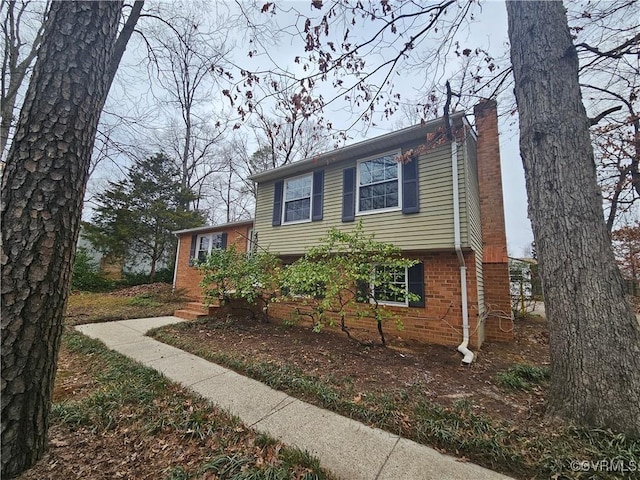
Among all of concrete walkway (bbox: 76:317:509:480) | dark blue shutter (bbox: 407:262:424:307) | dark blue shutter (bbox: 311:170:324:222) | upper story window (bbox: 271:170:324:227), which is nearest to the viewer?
concrete walkway (bbox: 76:317:509:480)

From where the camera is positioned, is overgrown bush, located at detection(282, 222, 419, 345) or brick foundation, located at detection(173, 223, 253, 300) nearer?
overgrown bush, located at detection(282, 222, 419, 345)

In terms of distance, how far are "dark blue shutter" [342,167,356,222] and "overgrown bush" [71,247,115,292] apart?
1331cm

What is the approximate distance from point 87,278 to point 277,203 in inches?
446

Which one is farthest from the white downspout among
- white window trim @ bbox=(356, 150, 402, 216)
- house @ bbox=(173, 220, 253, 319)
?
house @ bbox=(173, 220, 253, 319)

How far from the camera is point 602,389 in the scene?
234 cm

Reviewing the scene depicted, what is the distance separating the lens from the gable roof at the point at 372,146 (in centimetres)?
542

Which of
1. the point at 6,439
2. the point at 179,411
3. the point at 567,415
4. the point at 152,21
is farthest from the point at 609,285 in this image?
the point at 152,21

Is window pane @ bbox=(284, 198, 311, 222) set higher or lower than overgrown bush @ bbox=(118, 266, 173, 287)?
higher

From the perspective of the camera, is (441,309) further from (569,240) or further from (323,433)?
(323,433)

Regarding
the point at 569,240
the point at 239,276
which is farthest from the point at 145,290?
the point at 569,240

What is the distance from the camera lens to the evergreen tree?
13672mm

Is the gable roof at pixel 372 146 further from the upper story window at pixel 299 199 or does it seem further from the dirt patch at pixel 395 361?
the dirt patch at pixel 395 361

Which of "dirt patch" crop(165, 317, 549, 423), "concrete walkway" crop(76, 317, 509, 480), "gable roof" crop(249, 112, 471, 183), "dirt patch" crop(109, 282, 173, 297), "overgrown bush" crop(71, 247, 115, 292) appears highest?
"gable roof" crop(249, 112, 471, 183)

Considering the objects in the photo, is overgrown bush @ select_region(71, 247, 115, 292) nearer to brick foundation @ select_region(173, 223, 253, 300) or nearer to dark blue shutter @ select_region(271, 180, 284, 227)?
brick foundation @ select_region(173, 223, 253, 300)
